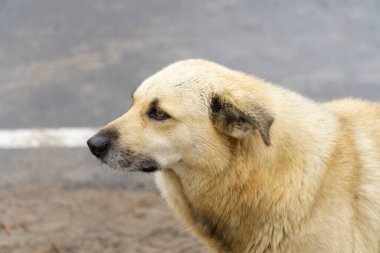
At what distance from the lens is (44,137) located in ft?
24.8

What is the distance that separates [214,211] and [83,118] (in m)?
3.97

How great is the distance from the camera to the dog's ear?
3.98 m

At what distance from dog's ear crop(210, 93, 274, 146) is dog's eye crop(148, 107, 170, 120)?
281 millimetres

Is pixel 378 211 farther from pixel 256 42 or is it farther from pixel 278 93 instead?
pixel 256 42

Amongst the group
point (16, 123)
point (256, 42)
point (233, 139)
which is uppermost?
point (233, 139)

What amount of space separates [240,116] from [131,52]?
578 cm

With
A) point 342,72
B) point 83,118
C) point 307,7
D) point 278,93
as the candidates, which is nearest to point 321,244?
point 278,93

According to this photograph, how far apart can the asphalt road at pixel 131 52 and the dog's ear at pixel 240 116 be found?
275 cm

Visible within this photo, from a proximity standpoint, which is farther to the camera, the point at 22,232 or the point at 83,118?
the point at 83,118

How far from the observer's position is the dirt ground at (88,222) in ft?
18.3

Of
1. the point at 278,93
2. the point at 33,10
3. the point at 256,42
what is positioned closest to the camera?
the point at 278,93

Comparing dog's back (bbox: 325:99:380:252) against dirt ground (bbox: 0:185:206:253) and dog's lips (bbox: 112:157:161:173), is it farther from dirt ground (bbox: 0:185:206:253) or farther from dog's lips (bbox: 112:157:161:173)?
dirt ground (bbox: 0:185:206:253)

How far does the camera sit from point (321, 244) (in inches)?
160

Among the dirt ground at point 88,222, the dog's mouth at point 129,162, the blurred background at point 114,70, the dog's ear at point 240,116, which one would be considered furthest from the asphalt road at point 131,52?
the dog's ear at point 240,116
